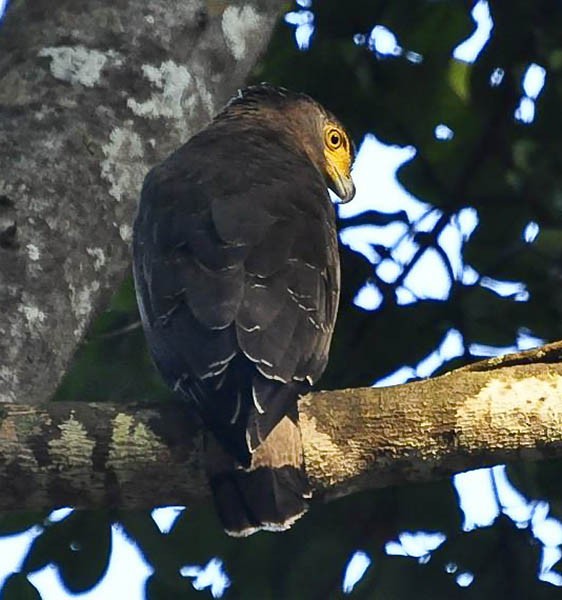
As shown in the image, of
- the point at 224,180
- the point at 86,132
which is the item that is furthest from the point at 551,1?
the point at 86,132

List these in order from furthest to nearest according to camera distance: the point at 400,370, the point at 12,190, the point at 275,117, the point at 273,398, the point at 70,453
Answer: the point at 275,117 < the point at 400,370 < the point at 12,190 < the point at 273,398 < the point at 70,453

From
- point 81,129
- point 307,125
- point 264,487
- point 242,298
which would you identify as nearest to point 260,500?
point 264,487

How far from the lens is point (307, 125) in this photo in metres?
5.09

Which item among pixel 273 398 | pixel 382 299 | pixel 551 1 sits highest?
pixel 551 1

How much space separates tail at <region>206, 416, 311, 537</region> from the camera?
3012mm

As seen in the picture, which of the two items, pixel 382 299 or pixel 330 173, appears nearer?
pixel 382 299

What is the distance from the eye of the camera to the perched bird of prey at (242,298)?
120 inches

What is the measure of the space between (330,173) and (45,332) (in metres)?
2.15

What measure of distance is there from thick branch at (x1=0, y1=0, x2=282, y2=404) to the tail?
55 cm

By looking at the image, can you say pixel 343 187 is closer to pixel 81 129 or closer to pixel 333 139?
pixel 333 139

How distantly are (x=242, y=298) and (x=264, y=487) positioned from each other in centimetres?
57

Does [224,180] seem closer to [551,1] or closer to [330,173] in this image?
[330,173]

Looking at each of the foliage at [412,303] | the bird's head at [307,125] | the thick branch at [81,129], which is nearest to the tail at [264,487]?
the thick branch at [81,129]

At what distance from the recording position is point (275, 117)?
199 inches
